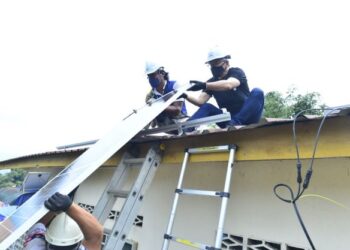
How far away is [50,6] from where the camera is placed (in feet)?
24.0

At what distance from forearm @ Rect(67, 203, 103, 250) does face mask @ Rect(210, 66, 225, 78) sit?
7.25ft

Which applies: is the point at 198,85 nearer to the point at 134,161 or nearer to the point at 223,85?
the point at 223,85

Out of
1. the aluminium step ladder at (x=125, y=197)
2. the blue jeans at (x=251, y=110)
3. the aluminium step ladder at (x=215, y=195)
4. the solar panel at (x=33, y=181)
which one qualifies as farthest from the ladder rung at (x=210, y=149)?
the solar panel at (x=33, y=181)

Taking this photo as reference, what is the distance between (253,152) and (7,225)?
167 cm

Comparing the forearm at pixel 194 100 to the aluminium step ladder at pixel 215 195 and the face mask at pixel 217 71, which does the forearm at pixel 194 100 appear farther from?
the aluminium step ladder at pixel 215 195

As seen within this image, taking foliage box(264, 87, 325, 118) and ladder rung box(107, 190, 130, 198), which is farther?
foliage box(264, 87, 325, 118)

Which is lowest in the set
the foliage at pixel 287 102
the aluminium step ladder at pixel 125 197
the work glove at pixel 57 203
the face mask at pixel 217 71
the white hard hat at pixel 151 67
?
the work glove at pixel 57 203

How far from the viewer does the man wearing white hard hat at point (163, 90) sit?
332 centimetres

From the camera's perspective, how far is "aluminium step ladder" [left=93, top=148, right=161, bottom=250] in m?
2.48

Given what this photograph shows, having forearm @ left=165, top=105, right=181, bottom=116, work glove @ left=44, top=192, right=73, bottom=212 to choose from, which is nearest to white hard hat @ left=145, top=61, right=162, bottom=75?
forearm @ left=165, top=105, right=181, bottom=116

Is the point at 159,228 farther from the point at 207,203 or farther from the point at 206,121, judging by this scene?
the point at 206,121

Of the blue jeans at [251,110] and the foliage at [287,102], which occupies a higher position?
the foliage at [287,102]

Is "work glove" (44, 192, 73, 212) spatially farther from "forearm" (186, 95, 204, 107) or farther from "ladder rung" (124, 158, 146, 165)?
"forearm" (186, 95, 204, 107)

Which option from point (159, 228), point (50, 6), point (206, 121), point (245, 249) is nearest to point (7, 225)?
point (206, 121)
